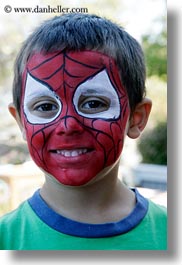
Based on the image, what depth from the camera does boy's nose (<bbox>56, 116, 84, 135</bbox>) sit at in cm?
110

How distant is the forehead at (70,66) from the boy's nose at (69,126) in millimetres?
76

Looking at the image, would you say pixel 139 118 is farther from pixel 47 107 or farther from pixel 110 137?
pixel 47 107

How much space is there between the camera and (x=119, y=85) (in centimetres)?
114

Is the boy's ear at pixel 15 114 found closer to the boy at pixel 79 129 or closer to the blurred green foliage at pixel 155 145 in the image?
the boy at pixel 79 129

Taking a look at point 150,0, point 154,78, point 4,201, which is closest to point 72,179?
point 4,201

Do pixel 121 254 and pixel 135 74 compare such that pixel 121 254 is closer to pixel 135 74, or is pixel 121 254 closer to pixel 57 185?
pixel 57 185

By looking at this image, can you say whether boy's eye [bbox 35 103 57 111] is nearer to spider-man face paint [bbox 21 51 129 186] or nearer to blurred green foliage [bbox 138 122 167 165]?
spider-man face paint [bbox 21 51 129 186]

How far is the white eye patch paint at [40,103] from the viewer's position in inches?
44.1

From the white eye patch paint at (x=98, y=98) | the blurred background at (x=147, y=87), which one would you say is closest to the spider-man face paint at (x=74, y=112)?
the white eye patch paint at (x=98, y=98)

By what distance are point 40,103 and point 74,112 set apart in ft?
0.28

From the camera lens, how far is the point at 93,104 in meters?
1.13

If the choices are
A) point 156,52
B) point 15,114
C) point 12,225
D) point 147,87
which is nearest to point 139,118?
point 147,87

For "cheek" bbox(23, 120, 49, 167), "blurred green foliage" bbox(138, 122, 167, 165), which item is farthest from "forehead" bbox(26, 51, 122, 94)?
"blurred green foliage" bbox(138, 122, 167, 165)

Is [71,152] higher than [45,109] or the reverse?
the reverse
